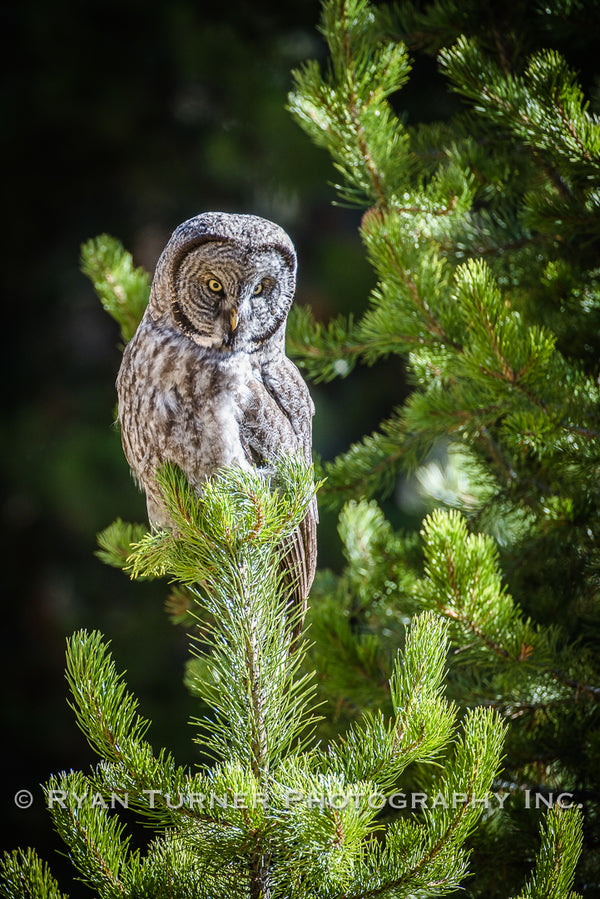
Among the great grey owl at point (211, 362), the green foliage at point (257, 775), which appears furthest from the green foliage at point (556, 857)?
the great grey owl at point (211, 362)

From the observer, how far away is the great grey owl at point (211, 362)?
1.05 metres

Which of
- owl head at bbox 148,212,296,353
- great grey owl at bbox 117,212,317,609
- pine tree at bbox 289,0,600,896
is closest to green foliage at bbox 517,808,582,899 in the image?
pine tree at bbox 289,0,600,896

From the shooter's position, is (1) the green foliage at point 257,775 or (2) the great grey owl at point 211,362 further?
(2) the great grey owl at point 211,362

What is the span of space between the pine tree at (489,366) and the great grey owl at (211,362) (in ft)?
0.68

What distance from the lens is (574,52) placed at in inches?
53.7

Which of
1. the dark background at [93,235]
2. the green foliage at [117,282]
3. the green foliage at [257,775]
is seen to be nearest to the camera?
the green foliage at [257,775]

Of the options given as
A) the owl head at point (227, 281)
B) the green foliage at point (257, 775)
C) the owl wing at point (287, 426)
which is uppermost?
the owl head at point (227, 281)

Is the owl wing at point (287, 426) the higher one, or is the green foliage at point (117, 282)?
the green foliage at point (117, 282)

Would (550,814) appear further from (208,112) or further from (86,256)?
(208,112)

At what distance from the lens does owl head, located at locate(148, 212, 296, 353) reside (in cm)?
102

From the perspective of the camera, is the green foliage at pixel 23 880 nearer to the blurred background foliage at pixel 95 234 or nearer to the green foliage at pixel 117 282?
the green foliage at pixel 117 282

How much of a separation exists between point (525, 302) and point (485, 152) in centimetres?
29

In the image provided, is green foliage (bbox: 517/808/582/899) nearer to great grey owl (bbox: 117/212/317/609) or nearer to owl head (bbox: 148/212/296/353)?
great grey owl (bbox: 117/212/317/609)

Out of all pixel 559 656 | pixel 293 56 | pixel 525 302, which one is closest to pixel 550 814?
pixel 559 656
